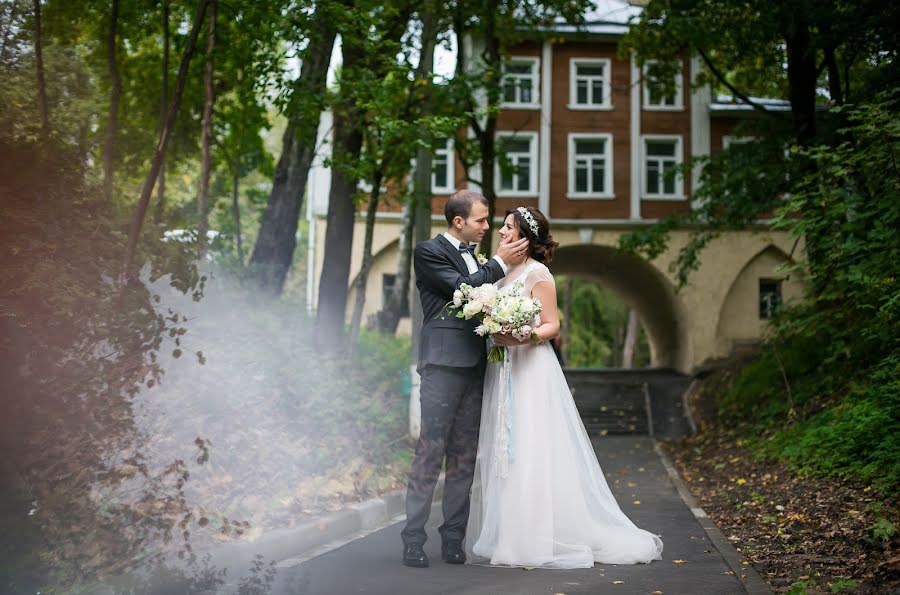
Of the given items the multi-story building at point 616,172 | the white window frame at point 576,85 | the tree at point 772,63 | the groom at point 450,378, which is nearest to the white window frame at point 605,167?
the multi-story building at point 616,172

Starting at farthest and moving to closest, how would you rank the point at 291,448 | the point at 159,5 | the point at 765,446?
1. the point at 765,446
2. the point at 159,5
3. the point at 291,448

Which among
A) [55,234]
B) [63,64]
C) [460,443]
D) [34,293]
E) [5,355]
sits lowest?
[460,443]

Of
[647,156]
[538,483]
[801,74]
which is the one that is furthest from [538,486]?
[647,156]

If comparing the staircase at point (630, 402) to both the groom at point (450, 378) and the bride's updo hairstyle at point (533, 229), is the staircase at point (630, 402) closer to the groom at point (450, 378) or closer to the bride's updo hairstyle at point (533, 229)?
the bride's updo hairstyle at point (533, 229)

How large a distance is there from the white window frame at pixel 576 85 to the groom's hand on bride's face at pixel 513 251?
2690 cm

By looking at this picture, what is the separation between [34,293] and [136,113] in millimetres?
11576

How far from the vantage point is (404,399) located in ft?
44.1

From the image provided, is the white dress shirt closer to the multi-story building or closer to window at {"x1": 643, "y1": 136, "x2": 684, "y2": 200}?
the multi-story building

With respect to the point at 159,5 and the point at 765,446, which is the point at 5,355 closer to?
the point at 159,5

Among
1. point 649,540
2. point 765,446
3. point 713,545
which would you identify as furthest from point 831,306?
point 649,540

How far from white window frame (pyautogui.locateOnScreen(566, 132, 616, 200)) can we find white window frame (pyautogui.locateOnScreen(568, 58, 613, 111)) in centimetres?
93

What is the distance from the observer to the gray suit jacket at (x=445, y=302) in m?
6.29

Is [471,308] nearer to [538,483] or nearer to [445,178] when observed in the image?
[538,483]

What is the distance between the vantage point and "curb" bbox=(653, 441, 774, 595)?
222 inches
